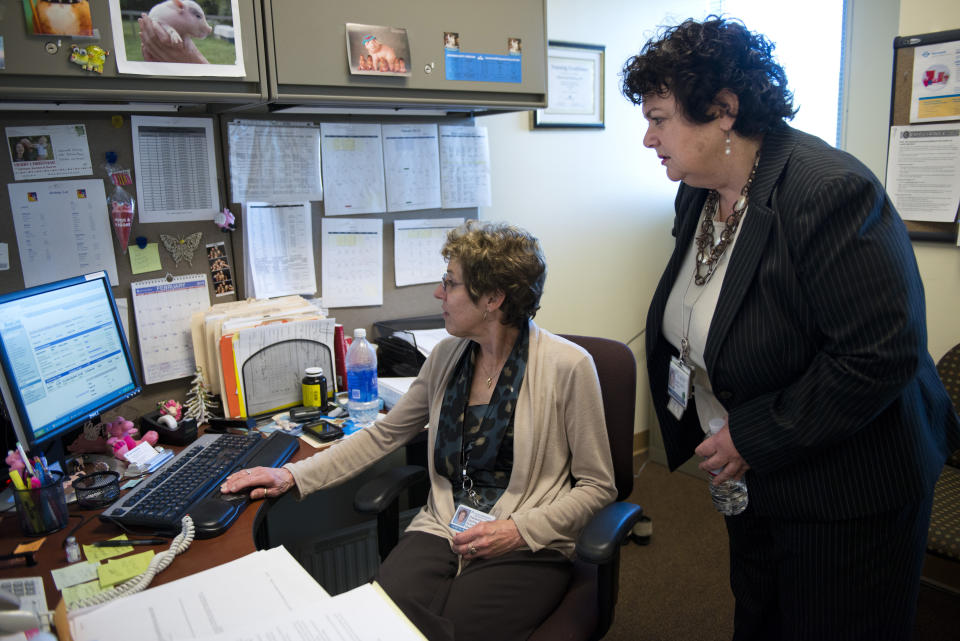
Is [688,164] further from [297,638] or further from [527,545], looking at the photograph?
[297,638]

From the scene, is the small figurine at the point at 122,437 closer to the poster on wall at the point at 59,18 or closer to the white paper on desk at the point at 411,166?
the poster on wall at the point at 59,18

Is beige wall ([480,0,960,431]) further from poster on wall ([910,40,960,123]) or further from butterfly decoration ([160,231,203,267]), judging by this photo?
butterfly decoration ([160,231,203,267])

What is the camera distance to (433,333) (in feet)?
7.32

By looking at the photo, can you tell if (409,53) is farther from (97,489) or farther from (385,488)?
(97,489)

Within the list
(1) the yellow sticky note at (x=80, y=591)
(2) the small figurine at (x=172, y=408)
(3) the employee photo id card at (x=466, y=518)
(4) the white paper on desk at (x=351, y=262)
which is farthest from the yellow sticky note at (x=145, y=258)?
(3) the employee photo id card at (x=466, y=518)

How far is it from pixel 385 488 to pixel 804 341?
3.03ft

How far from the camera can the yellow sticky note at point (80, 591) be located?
111cm

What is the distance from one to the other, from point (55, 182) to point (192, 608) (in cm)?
121

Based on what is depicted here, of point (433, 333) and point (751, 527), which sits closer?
point (751, 527)

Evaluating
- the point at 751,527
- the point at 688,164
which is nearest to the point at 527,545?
the point at 751,527

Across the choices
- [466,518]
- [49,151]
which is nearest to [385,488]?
[466,518]

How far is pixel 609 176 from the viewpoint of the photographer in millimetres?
3043

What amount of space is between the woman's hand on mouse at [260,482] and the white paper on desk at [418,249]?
3.06 feet

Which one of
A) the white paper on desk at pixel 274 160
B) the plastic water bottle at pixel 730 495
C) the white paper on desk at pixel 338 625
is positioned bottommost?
the plastic water bottle at pixel 730 495
